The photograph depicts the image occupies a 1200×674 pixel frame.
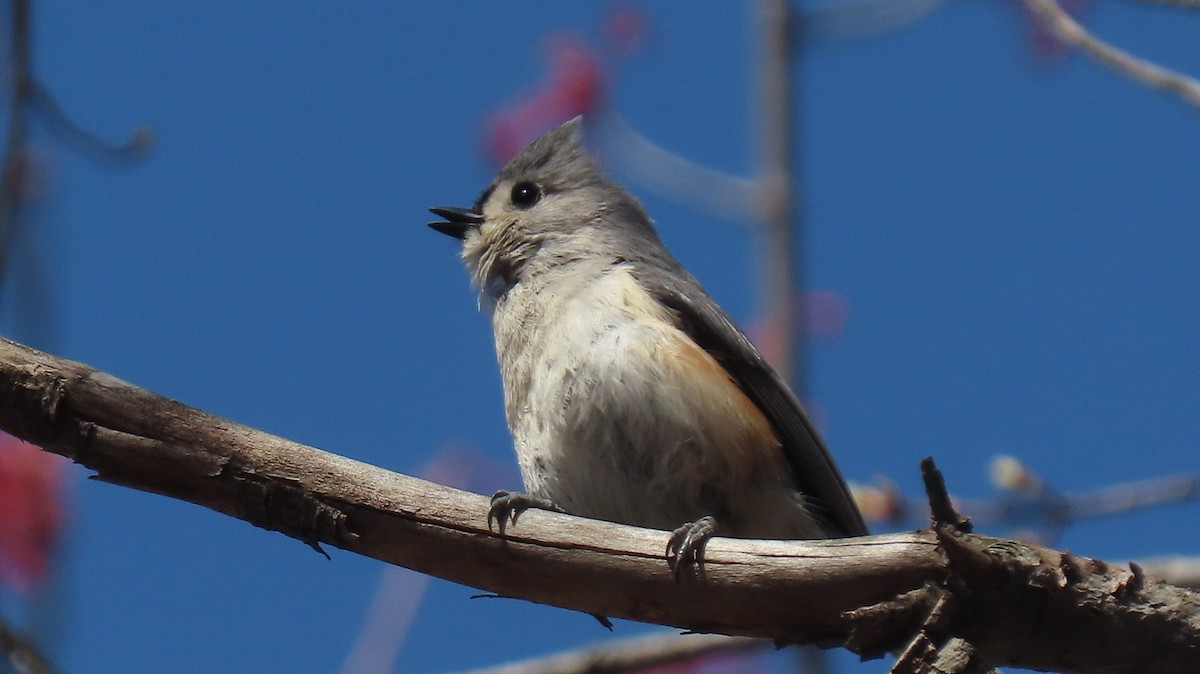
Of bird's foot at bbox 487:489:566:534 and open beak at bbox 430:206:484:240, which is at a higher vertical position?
open beak at bbox 430:206:484:240

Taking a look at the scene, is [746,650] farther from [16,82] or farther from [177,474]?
[16,82]

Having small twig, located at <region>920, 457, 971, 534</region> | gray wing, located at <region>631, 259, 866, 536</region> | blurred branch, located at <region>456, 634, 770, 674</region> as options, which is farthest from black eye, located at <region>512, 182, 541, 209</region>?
small twig, located at <region>920, 457, 971, 534</region>

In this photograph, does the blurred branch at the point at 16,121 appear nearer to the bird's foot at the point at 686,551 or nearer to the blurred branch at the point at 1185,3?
the bird's foot at the point at 686,551

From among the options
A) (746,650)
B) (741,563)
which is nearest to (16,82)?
(741,563)

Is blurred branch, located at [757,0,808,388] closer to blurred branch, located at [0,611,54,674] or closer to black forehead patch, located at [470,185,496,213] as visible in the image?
black forehead patch, located at [470,185,496,213]

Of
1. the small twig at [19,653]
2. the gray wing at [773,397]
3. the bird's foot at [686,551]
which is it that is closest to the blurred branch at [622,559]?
the bird's foot at [686,551]

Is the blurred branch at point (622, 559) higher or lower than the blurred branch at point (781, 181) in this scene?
lower
